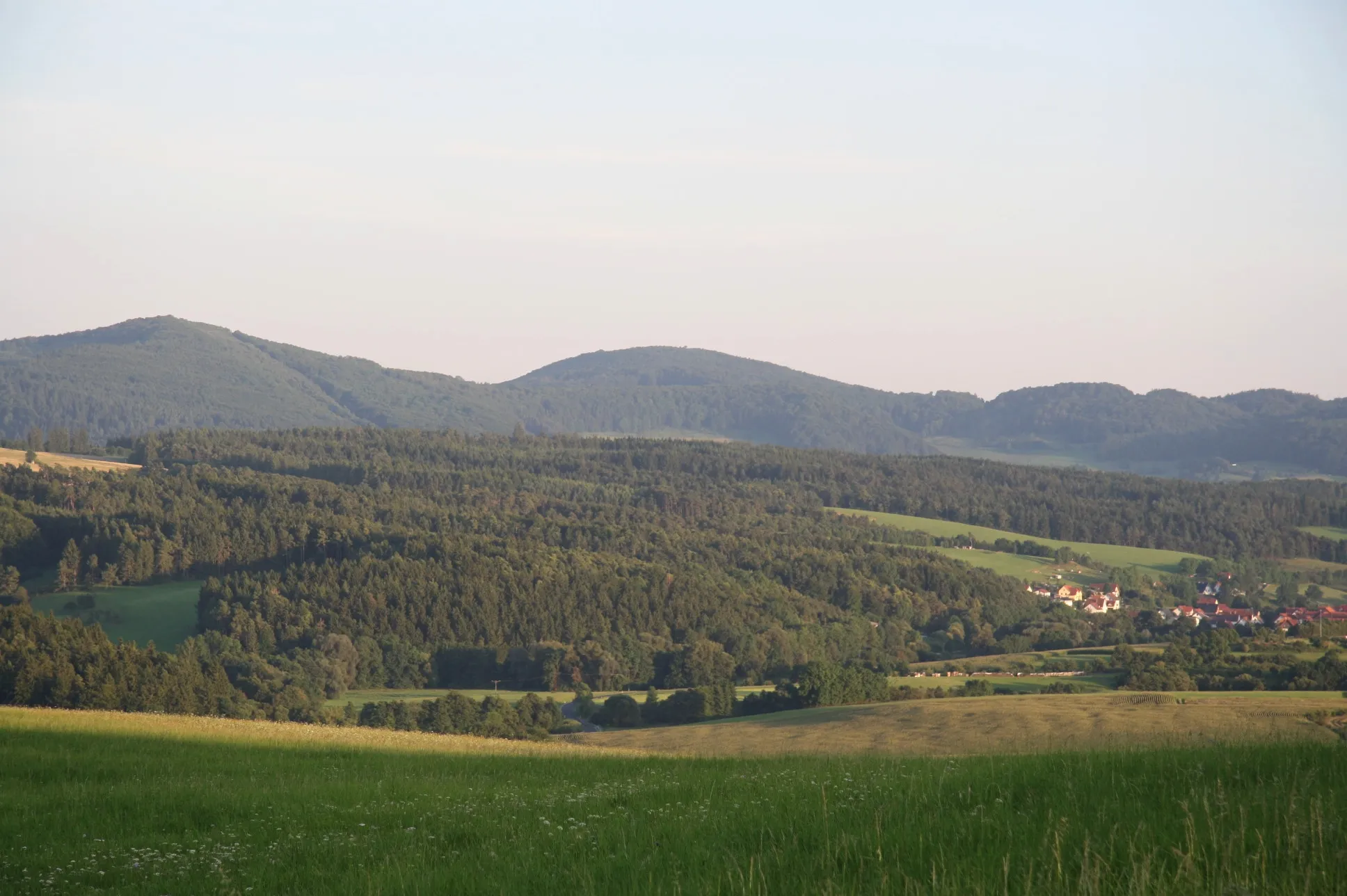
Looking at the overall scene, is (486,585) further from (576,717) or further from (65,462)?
(65,462)

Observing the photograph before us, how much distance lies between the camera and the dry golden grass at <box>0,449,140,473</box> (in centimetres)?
16550

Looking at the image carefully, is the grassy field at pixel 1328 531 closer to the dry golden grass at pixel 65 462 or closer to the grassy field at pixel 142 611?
the grassy field at pixel 142 611

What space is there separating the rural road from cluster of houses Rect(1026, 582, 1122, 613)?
6729cm

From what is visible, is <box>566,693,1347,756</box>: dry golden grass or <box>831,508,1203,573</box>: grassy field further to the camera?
<box>831,508,1203,573</box>: grassy field

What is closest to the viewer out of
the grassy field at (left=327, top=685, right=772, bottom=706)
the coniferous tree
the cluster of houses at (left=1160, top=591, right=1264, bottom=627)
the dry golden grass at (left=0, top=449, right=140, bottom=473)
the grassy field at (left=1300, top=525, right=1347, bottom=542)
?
the grassy field at (left=327, top=685, right=772, bottom=706)

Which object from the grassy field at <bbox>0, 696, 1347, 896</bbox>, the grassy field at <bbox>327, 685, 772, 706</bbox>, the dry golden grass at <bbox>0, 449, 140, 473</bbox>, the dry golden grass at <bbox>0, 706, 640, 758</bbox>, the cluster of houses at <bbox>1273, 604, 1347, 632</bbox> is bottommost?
the grassy field at <bbox>327, 685, 772, 706</bbox>

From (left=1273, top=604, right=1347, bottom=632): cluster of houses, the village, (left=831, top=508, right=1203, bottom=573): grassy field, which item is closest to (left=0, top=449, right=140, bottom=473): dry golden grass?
(left=831, top=508, right=1203, bottom=573): grassy field

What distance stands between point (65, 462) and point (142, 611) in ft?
240

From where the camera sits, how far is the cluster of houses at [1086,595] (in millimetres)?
130250

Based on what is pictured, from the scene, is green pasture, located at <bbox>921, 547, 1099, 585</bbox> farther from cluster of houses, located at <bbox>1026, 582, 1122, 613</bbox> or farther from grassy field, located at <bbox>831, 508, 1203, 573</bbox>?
cluster of houses, located at <bbox>1026, 582, 1122, 613</bbox>

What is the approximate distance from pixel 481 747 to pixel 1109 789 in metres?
20.8

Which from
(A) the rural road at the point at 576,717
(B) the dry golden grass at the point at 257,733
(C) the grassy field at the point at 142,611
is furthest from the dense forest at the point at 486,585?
(B) the dry golden grass at the point at 257,733

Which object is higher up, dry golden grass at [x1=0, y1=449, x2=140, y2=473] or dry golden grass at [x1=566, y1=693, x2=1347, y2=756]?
dry golden grass at [x1=0, y1=449, x2=140, y2=473]

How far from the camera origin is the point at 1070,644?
110 m
